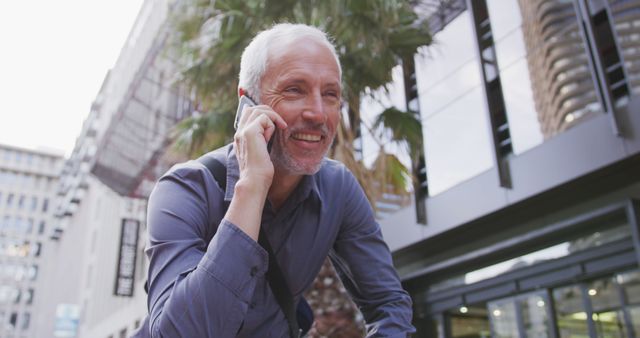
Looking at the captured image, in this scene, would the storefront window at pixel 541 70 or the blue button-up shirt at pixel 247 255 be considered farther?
the storefront window at pixel 541 70

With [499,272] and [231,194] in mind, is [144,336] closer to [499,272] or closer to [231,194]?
[231,194]

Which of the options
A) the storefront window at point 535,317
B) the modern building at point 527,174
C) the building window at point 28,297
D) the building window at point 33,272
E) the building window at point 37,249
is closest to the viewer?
the modern building at point 527,174

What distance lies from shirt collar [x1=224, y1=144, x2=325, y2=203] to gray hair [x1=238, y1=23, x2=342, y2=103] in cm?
15

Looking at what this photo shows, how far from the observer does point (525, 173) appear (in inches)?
376

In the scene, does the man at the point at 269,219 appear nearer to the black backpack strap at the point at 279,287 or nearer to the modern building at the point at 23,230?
the black backpack strap at the point at 279,287

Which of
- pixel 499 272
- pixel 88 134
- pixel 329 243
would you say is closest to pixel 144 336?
pixel 329 243

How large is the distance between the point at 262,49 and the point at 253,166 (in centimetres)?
34

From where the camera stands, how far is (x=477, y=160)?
10672 mm

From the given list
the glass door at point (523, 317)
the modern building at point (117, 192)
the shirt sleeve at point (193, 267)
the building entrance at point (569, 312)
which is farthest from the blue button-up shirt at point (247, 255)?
the glass door at point (523, 317)

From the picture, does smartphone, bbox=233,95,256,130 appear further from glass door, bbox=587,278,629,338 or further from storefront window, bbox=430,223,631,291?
glass door, bbox=587,278,629,338

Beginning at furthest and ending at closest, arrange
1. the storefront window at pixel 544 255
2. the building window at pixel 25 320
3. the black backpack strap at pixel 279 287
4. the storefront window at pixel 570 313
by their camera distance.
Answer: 1. the building window at pixel 25 320
2. the storefront window at pixel 570 313
3. the storefront window at pixel 544 255
4. the black backpack strap at pixel 279 287

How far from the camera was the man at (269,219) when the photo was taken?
1.02 meters

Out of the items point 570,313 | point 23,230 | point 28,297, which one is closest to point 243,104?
point 570,313

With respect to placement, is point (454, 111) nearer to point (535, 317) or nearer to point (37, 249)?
point (535, 317)
